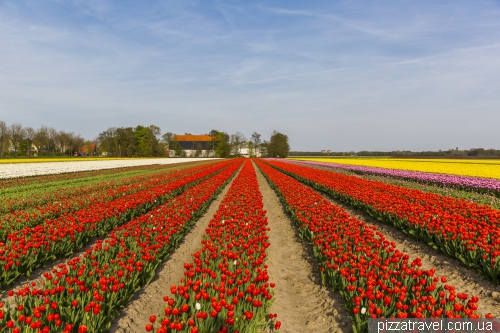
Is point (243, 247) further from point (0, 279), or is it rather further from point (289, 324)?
point (0, 279)

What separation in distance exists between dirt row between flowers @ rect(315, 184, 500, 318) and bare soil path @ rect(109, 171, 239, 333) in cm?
579

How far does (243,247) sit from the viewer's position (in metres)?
6.72

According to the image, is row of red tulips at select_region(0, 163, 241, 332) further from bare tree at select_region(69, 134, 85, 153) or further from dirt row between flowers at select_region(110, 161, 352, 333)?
bare tree at select_region(69, 134, 85, 153)

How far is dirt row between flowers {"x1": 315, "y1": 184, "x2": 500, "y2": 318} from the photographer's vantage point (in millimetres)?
5215

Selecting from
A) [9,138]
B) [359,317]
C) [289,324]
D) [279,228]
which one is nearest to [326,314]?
[289,324]

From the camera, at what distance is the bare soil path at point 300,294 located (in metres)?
4.97

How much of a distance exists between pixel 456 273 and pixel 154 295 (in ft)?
21.7

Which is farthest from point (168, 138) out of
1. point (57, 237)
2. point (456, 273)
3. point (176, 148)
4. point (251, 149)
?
point (456, 273)

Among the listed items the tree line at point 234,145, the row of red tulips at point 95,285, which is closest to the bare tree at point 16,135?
the tree line at point 234,145

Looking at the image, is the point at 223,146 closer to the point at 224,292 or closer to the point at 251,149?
the point at 251,149

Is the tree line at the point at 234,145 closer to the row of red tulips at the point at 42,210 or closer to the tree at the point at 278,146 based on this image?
the tree at the point at 278,146

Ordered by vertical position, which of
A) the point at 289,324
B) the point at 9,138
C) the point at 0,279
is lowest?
the point at 289,324

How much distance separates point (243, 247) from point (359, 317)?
10.3 feet

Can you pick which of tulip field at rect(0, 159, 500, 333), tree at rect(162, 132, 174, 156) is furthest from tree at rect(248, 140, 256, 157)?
tulip field at rect(0, 159, 500, 333)
